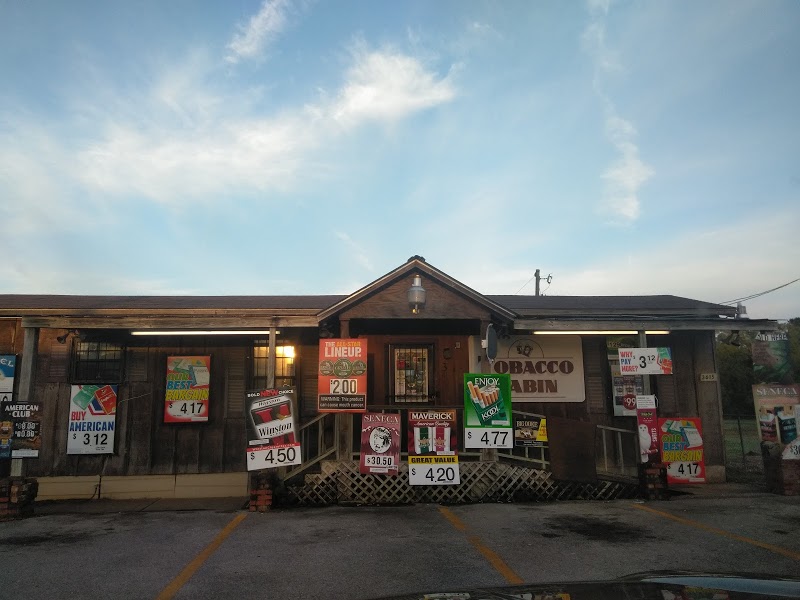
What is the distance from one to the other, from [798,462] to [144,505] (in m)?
12.5

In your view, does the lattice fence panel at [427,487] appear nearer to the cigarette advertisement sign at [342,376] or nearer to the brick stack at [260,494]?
the brick stack at [260,494]

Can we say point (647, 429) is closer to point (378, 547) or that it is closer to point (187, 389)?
point (378, 547)

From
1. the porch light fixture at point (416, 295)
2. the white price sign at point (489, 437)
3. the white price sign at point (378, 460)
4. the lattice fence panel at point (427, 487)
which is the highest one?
the porch light fixture at point (416, 295)

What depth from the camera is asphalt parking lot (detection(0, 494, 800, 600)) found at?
5.86 m

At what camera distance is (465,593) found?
2.68 m

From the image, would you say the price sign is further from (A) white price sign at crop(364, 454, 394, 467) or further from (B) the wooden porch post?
(B) the wooden porch post

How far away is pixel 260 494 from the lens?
32.2 feet

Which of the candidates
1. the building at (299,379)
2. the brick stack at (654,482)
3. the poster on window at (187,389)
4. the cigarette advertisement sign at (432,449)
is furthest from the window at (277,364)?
the brick stack at (654,482)

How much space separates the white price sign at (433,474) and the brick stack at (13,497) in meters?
6.51

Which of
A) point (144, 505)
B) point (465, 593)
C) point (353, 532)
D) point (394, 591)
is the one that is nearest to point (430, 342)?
point (353, 532)

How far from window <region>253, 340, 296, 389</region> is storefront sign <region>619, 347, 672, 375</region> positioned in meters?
6.91

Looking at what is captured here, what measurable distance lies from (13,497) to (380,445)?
6157mm

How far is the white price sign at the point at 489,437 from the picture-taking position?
1031 cm

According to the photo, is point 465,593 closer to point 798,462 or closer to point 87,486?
point 798,462
